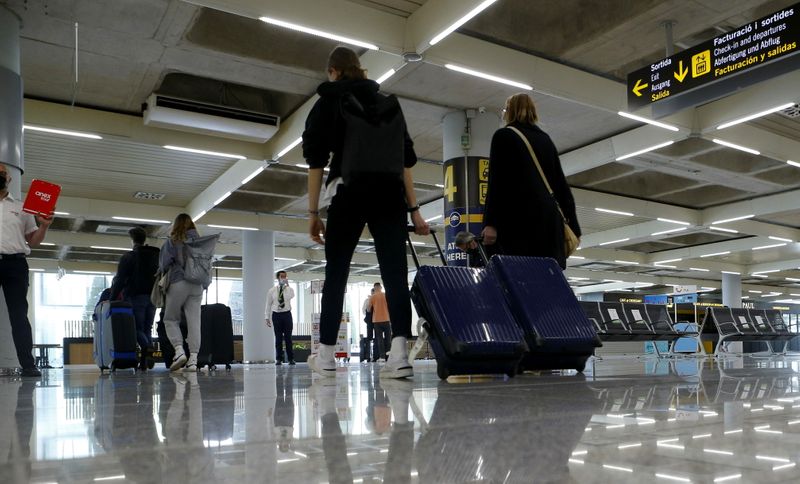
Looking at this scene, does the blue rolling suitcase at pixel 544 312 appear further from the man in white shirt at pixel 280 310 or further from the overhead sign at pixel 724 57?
the man in white shirt at pixel 280 310

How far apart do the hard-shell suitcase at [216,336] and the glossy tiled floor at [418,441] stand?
6.14m

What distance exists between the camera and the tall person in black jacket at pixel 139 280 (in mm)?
7664

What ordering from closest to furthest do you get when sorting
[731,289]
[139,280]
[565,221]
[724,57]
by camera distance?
[565,221] < [724,57] < [139,280] < [731,289]

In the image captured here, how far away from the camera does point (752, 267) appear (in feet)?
93.9

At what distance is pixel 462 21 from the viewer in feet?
22.3

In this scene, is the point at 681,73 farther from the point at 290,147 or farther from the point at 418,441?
the point at 418,441

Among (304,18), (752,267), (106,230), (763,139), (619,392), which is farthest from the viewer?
(752,267)

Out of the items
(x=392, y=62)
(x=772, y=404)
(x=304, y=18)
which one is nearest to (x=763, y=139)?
(x=392, y=62)

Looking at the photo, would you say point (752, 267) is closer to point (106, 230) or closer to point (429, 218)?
point (429, 218)

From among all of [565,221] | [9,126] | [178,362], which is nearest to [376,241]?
[565,221]

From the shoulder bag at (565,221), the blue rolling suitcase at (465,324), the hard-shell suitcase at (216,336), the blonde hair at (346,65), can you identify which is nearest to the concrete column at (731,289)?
the hard-shell suitcase at (216,336)

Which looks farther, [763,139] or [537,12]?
[763,139]

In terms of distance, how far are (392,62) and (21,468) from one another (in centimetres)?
744

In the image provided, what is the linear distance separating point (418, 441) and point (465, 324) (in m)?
1.95
